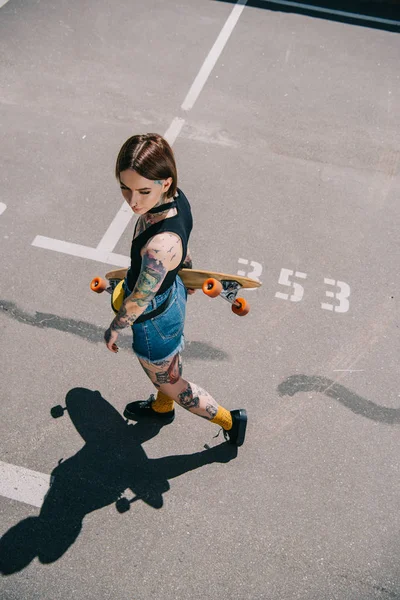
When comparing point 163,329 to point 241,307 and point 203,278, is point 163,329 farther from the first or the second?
point 241,307

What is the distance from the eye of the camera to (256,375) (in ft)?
15.1

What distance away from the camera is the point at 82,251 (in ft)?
17.7

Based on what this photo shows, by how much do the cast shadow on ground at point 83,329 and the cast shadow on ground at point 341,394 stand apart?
60 cm

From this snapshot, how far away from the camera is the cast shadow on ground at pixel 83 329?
4711 mm

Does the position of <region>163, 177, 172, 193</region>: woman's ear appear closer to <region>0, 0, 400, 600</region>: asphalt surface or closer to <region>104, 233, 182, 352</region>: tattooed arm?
<region>104, 233, 182, 352</region>: tattooed arm

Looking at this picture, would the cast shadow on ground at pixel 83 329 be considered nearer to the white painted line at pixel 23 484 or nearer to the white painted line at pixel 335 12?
the white painted line at pixel 23 484

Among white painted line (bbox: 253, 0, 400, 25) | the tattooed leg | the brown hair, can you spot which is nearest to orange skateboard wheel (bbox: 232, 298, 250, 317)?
the tattooed leg

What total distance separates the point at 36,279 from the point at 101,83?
3.61m

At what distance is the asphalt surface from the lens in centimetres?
366

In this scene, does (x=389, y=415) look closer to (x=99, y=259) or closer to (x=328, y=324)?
(x=328, y=324)

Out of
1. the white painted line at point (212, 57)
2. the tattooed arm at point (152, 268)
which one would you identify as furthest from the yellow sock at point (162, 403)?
the white painted line at point (212, 57)

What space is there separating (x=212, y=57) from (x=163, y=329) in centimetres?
609

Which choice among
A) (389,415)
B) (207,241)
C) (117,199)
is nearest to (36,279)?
(117,199)

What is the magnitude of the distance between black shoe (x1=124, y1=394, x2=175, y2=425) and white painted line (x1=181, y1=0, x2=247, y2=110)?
175 inches
